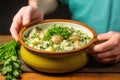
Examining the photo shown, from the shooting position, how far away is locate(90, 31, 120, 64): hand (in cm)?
104

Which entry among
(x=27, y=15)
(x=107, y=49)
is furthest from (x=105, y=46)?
(x=27, y=15)

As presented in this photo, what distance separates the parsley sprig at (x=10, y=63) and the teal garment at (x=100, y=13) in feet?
1.60

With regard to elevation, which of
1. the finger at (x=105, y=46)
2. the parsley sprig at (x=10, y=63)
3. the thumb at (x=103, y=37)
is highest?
the thumb at (x=103, y=37)

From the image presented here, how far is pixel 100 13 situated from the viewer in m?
1.42

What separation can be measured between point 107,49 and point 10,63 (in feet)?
1.21

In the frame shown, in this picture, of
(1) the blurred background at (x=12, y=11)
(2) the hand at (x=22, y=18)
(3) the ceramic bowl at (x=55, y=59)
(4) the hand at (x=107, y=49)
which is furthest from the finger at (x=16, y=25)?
(1) the blurred background at (x=12, y=11)

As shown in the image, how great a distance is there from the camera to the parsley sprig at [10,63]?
3.32 ft

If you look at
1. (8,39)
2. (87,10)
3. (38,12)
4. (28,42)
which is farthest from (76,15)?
(28,42)

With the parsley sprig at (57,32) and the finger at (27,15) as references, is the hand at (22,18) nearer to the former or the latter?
the finger at (27,15)

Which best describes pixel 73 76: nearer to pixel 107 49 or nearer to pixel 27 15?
pixel 107 49

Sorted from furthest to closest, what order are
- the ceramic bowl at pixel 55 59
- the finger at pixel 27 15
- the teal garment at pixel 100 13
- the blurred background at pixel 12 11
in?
1. the blurred background at pixel 12 11
2. the teal garment at pixel 100 13
3. the finger at pixel 27 15
4. the ceramic bowl at pixel 55 59

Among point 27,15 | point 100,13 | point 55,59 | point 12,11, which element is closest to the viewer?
point 55,59

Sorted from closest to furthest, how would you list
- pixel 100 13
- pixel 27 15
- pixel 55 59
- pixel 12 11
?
pixel 55 59, pixel 27 15, pixel 100 13, pixel 12 11

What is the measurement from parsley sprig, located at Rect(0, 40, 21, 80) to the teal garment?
1.60 feet
